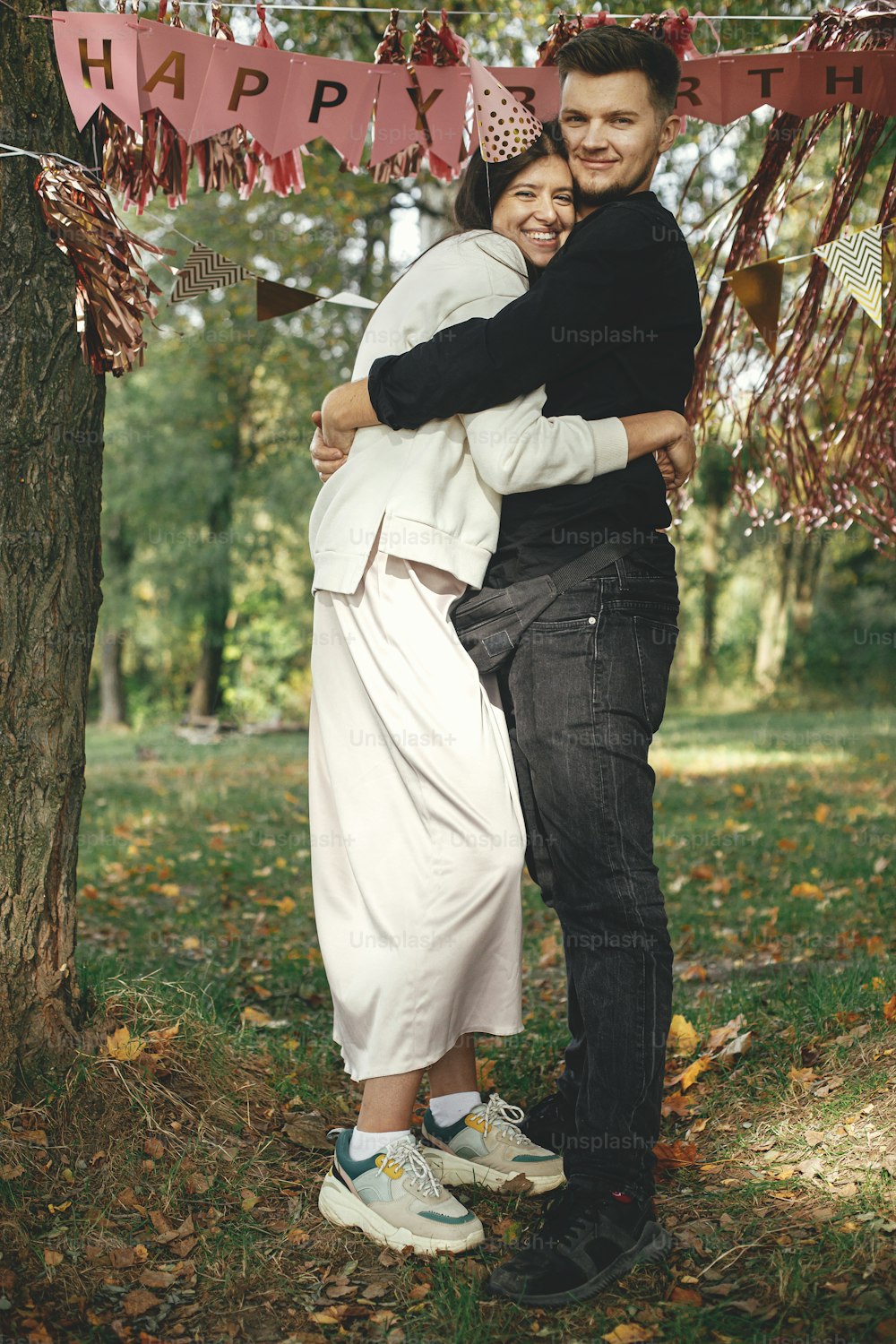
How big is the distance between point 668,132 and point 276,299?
1.31 meters

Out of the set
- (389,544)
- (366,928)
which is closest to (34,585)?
(389,544)

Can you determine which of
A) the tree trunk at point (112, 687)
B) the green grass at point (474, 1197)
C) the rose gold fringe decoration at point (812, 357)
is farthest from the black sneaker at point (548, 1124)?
the tree trunk at point (112, 687)

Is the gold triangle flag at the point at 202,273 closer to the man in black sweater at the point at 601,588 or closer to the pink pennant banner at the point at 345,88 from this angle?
the pink pennant banner at the point at 345,88

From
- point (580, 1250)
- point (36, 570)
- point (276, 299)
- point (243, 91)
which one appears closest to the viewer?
point (580, 1250)

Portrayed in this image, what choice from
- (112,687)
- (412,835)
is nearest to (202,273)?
(412,835)

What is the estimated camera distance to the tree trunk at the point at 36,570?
9.44 ft

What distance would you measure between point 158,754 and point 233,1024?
30.1 ft

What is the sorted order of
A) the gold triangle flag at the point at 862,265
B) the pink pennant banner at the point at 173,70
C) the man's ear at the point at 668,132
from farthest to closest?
the gold triangle flag at the point at 862,265
the pink pennant banner at the point at 173,70
the man's ear at the point at 668,132

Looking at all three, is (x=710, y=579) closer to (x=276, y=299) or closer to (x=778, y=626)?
(x=778, y=626)

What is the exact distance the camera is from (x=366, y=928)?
8.68ft

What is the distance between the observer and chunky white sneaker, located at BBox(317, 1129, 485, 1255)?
2480mm

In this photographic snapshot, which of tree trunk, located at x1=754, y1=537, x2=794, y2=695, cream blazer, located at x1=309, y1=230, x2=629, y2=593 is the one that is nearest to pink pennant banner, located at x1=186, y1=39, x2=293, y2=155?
cream blazer, located at x1=309, y1=230, x2=629, y2=593

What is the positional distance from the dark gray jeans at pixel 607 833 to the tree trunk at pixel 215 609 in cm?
1585

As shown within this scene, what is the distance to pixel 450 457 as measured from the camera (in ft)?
8.55
